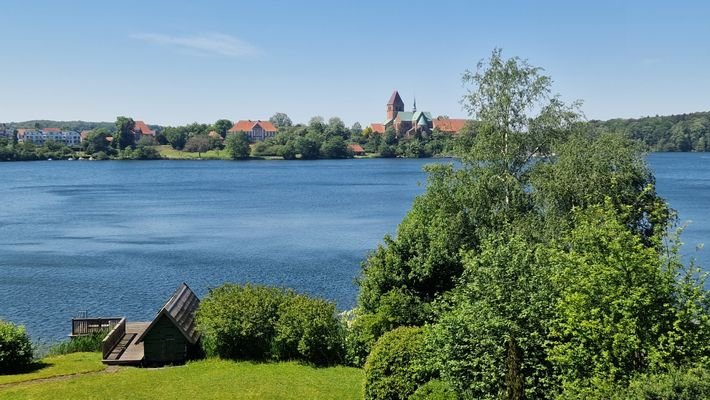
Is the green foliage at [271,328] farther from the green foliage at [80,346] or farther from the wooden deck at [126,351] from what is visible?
the green foliage at [80,346]

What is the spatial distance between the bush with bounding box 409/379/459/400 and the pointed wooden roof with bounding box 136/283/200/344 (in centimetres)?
1232

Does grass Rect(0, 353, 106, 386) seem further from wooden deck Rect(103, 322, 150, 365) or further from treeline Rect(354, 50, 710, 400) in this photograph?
treeline Rect(354, 50, 710, 400)

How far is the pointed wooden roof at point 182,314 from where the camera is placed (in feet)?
89.1

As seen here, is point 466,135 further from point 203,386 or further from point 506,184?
point 203,386

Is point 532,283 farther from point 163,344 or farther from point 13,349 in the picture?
point 13,349

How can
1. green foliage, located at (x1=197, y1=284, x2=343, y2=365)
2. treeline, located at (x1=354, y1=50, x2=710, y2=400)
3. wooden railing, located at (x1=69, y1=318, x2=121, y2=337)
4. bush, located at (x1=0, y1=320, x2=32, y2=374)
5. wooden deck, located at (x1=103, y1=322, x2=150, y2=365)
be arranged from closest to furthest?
treeline, located at (x1=354, y1=50, x2=710, y2=400) → bush, located at (x1=0, y1=320, x2=32, y2=374) → green foliage, located at (x1=197, y1=284, x2=343, y2=365) → wooden deck, located at (x1=103, y1=322, x2=150, y2=365) → wooden railing, located at (x1=69, y1=318, x2=121, y2=337)

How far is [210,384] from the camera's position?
23266 millimetres

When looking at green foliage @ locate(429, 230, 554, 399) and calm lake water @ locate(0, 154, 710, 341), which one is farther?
calm lake water @ locate(0, 154, 710, 341)

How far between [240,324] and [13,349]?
8.97 meters

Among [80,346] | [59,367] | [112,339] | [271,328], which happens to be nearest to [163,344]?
[112,339]

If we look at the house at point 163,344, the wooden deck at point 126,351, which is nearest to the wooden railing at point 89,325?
the wooden deck at point 126,351

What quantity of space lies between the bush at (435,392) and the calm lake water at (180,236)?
23475 mm

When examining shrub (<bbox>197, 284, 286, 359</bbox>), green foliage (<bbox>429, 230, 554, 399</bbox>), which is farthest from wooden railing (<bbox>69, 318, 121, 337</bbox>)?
green foliage (<bbox>429, 230, 554, 399</bbox>)

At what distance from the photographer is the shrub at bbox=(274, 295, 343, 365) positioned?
86.9ft
